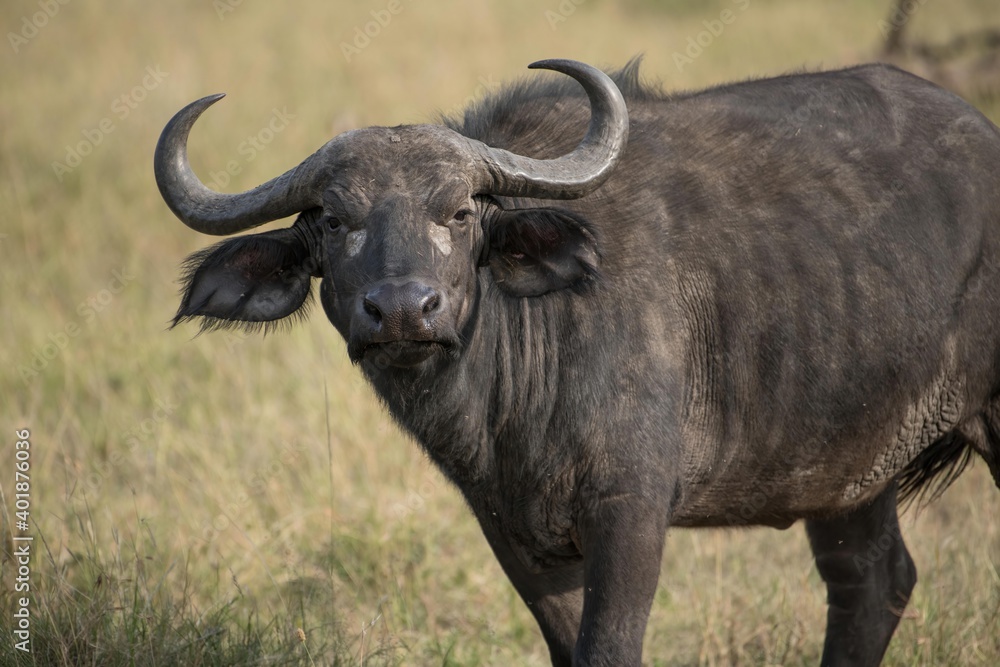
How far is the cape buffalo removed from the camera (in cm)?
364

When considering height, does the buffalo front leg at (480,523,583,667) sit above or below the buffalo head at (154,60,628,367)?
below

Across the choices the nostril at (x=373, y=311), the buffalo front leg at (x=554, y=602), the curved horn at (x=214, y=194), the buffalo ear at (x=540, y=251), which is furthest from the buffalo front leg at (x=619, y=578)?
the curved horn at (x=214, y=194)

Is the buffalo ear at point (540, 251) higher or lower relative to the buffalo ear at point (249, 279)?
lower

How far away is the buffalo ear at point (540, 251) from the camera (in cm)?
369

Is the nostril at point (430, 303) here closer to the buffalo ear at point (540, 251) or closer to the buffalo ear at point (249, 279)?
the buffalo ear at point (540, 251)

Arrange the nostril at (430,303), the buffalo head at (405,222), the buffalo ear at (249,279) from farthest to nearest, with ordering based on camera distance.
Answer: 1. the buffalo ear at (249,279)
2. the buffalo head at (405,222)
3. the nostril at (430,303)

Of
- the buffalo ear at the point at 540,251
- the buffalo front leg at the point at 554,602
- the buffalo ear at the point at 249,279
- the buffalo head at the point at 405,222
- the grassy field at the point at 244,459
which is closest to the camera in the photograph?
the buffalo head at the point at 405,222

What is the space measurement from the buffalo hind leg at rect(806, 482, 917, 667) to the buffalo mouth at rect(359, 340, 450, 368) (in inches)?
94.6

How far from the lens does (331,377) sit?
7.55 m

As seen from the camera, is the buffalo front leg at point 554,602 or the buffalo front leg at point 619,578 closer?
the buffalo front leg at point 619,578

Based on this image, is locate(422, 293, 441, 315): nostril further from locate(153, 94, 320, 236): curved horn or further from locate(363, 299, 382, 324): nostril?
locate(153, 94, 320, 236): curved horn

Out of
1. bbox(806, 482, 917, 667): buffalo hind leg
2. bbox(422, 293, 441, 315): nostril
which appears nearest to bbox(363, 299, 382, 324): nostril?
bbox(422, 293, 441, 315): nostril

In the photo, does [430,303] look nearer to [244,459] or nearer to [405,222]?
[405,222]

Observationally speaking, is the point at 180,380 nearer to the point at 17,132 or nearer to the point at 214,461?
the point at 214,461
